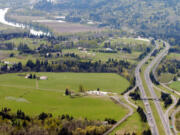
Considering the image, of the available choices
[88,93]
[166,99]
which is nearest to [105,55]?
[88,93]

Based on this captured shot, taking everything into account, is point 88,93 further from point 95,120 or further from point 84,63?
point 84,63

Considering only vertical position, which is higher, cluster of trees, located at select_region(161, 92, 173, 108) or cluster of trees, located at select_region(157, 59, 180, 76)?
cluster of trees, located at select_region(157, 59, 180, 76)

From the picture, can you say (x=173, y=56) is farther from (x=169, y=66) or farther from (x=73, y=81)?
(x=73, y=81)

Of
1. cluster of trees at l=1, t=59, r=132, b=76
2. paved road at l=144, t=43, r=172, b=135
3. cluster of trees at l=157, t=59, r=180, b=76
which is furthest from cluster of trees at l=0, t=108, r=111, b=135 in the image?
cluster of trees at l=157, t=59, r=180, b=76

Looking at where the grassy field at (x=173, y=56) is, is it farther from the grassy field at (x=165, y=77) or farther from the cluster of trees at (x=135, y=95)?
the cluster of trees at (x=135, y=95)

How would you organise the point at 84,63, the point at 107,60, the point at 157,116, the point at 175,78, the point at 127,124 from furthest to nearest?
1. the point at 107,60
2. the point at 84,63
3. the point at 175,78
4. the point at 157,116
5. the point at 127,124

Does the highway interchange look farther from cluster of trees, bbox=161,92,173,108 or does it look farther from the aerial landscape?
cluster of trees, bbox=161,92,173,108

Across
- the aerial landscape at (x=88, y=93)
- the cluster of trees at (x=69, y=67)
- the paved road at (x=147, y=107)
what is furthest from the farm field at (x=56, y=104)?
the cluster of trees at (x=69, y=67)

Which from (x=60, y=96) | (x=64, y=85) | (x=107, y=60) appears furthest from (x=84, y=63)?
(x=60, y=96)

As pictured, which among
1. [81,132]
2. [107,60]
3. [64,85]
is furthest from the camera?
[107,60]
